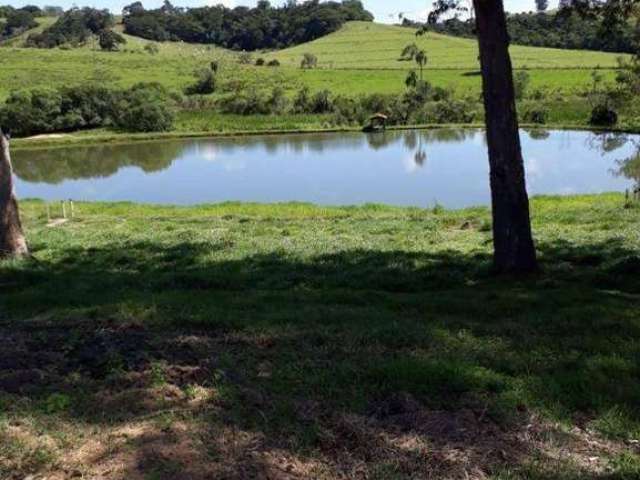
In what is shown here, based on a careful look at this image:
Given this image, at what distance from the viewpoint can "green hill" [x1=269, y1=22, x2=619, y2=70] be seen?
118125 millimetres

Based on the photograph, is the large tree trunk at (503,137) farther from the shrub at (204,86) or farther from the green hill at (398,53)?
the green hill at (398,53)

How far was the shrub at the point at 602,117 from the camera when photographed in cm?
6869

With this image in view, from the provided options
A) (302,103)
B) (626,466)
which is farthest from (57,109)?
(626,466)

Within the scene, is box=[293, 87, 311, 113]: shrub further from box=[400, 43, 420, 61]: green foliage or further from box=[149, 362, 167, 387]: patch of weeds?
box=[149, 362, 167, 387]: patch of weeds

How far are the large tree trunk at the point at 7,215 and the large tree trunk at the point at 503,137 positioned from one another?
958 cm

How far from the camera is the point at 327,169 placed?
49.4 meters

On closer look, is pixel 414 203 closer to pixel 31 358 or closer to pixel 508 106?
pixel 508 106

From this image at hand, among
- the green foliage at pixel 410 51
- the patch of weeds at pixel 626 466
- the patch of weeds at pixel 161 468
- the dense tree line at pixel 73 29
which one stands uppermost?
the dense tree line at pixel 73 29

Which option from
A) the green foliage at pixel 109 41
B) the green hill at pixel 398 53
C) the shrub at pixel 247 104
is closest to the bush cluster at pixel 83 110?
the shrub at pixel 247 104

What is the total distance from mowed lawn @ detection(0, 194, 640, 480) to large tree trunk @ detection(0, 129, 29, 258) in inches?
120

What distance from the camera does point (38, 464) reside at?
4.49 metres

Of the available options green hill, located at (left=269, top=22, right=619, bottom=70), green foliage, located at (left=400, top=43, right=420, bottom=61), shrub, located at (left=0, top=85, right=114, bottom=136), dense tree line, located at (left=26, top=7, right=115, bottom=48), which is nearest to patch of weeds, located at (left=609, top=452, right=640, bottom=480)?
green foliage, located at (left=400, top=43, right=420, bottom=61)

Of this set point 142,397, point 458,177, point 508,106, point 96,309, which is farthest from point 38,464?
point 458,177

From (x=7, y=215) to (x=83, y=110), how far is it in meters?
76.2
